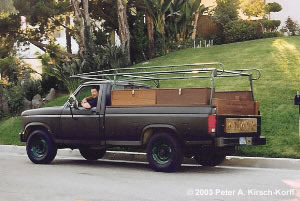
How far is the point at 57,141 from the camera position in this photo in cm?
1278

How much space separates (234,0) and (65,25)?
463 inches

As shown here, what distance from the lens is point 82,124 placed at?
12.4 meters

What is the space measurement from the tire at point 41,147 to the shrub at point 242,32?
76.6 ft

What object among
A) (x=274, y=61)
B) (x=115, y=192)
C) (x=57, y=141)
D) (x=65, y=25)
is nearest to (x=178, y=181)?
(x=115, y=192)

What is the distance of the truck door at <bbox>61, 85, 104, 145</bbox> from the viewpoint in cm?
1214

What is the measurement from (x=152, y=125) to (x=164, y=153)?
0.61 m

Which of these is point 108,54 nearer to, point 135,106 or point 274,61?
point 274,61

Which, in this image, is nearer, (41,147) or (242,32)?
(41,147)

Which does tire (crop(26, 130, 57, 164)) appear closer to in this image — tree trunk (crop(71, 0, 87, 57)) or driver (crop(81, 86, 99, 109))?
driver (crop(81, 86, 99, 109))

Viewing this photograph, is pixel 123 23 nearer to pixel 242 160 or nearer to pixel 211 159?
pixel 211 159

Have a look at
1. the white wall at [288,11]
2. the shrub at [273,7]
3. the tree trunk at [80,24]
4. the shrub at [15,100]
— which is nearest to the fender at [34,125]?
the shrub at [15,100]

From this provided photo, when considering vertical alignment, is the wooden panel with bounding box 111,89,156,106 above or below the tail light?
above

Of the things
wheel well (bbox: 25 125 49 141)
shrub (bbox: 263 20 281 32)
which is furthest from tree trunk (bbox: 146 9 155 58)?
wheel well (bbox: 25 125 49 141)

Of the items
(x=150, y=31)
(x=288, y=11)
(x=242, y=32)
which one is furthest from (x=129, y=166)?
(x=288, y=11)
